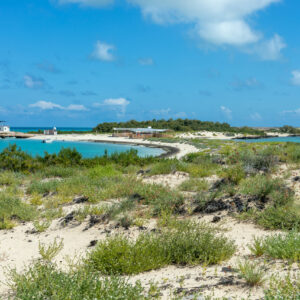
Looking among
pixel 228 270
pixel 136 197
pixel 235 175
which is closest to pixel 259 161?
pixel 235 175

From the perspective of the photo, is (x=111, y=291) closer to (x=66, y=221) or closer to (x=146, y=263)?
(x=146, y=263)

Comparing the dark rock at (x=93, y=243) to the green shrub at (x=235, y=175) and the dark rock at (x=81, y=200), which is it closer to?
the dark rock at (x=81, y=200)

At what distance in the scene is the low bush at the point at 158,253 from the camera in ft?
14.5

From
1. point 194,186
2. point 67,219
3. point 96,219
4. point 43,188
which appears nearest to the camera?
point 96,219

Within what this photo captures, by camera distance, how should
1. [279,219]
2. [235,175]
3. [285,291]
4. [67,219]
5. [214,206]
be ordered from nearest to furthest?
[285,291] < [279,219] < [67,219] < [214,206] < [235,175]

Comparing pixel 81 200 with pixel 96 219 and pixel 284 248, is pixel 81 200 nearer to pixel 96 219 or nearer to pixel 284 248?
pixel 96 219

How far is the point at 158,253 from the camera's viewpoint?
471 cm

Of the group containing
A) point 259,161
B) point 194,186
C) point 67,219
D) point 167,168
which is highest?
point 259,161

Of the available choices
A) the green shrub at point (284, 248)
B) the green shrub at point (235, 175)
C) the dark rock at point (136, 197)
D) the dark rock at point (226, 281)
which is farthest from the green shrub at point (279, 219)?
the dark rock at point (136, 197)

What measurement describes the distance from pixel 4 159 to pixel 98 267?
13.1 metres

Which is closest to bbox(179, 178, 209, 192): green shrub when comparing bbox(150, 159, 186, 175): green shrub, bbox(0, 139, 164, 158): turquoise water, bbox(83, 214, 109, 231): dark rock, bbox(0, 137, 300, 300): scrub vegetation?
bbox(0, 137, 300, 300): scrub vegetation

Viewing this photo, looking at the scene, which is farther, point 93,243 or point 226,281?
point 93,243

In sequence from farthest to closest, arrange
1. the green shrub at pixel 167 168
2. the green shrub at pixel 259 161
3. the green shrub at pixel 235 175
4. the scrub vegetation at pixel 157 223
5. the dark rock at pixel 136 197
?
the green shrub at pixel 167 168 < the green shrub at pixel 259 161 < the green shrub at pixel 235 175 < the dark rock at pixel 136 197 < the scrub vegetation at pixel 157 223

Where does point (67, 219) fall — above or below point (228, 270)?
below
